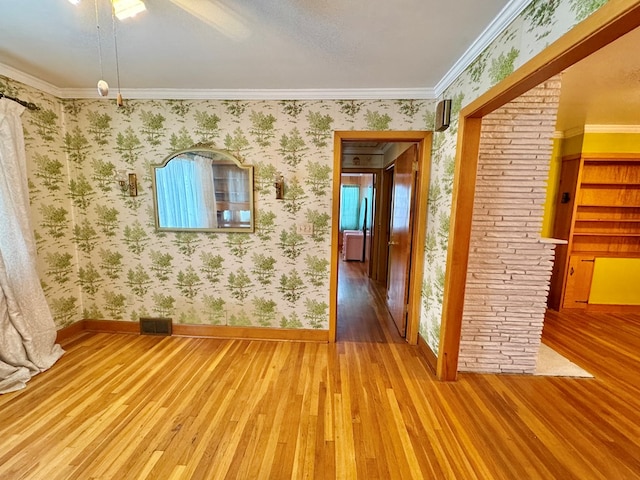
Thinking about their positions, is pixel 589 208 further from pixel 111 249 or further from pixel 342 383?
pixel 111 249

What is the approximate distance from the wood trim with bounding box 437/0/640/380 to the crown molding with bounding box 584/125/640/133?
2929mm

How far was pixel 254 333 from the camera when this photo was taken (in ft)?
9.48

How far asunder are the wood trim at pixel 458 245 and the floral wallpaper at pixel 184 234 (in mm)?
723

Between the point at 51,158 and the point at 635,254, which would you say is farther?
the point at 635,254

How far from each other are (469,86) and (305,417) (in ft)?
8.46

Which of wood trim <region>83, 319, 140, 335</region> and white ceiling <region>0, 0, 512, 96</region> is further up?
white ceiling <region>0, 0, 512, 96</region>

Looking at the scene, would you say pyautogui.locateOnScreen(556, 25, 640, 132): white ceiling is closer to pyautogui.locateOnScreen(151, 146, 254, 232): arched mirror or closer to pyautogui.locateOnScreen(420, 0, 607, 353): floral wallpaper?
pyautogui.locateOnScreen(420, 0, 607, 353): floral wallpaper

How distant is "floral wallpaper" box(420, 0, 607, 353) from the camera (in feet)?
4.03

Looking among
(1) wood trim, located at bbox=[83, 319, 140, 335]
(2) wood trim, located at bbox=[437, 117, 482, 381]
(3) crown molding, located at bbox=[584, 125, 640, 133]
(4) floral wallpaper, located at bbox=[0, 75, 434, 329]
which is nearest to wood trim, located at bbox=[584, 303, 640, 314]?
(3) crown molding, located at bbox=[584, 125, 640, 133]

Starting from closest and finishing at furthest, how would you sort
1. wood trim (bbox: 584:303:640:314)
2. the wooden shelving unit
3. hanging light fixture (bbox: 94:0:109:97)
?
hanging light fixture (bbox: 94:0:109:97), the wooden shelving unit, wood trim (bbox: 584:303:640:314)

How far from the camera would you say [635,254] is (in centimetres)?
371

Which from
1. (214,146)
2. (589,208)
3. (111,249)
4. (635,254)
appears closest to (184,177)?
(214,146)

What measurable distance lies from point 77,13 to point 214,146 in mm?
1241

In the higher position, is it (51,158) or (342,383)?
(51,158)
